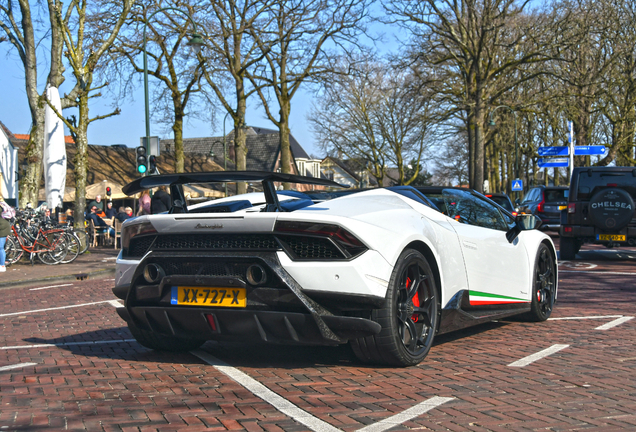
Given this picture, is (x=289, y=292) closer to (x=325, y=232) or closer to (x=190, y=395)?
(x=325, y=232)

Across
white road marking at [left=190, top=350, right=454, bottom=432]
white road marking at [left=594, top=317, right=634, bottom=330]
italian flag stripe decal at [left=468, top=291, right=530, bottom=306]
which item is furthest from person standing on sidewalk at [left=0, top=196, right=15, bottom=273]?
white road marking at [left=594, top=317, right=634, bottom=330]

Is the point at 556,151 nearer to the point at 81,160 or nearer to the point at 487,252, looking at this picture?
the point at 81,160

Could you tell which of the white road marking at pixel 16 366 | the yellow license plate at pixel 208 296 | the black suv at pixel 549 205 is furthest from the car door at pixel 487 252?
the black suv at pixel 549 205

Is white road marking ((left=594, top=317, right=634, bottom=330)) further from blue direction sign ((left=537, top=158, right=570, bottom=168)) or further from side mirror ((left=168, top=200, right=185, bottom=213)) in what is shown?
blue direction sign ((left=537, top=158, right=570, bottom=168))

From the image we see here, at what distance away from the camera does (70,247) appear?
16078mm

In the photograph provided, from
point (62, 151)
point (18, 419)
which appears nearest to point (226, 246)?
point (18, 419)

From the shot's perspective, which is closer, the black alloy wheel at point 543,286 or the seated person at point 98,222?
the black alloy wheel at point 543,286

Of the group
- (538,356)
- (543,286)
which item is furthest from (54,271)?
(538,356)

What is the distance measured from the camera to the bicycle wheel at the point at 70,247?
16.0 m

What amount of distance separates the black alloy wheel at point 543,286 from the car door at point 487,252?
0.81 ft

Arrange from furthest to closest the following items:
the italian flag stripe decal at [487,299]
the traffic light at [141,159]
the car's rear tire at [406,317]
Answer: the traffic light at [141,159]
the italian flag stripe decal at [487,299]
the car's rear tire at [406,317]

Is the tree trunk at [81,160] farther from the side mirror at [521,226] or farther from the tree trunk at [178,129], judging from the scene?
the side mirror at [521,226]

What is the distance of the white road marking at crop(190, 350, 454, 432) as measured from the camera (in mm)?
3320

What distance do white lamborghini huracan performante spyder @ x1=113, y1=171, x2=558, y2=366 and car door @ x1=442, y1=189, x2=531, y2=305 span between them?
0.16 metres
